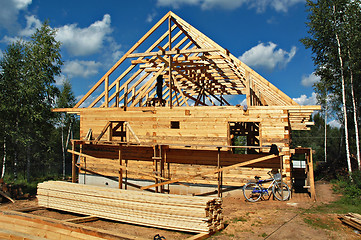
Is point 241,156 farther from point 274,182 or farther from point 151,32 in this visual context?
point 151,32

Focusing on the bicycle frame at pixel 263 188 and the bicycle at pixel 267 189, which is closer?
the bicycle at pixel 267 189

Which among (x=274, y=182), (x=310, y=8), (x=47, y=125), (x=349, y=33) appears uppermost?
(x=310, y=8)

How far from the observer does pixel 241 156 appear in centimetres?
1245

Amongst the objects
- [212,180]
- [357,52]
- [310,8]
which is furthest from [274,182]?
[310,8]

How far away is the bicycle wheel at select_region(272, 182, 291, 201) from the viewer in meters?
11.4

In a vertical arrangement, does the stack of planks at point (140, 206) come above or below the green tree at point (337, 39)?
below

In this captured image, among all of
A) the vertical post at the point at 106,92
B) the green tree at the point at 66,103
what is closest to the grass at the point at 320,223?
the vertical post at the point at 106,92

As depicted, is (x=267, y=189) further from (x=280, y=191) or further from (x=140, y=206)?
(x=140, y=206)

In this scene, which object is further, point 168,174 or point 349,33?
point 349,33

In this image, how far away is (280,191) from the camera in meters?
11.6

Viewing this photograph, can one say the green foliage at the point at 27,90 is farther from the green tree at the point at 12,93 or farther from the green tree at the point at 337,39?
the green tree at the point at 337,39

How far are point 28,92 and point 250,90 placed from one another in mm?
13545

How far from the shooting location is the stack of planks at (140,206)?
7.73 meters

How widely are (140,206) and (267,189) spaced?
5.73 metres
